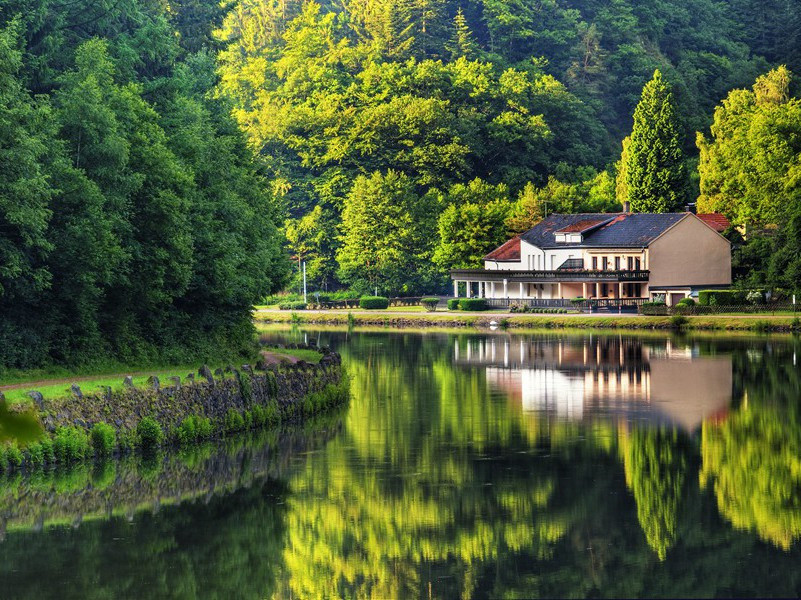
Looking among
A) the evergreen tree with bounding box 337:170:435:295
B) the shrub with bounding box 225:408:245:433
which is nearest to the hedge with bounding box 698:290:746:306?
the evergreen tree with bounding box 337:170:435:295

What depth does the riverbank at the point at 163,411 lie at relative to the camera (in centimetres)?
3422

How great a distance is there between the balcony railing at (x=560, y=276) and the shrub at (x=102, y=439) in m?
81.7

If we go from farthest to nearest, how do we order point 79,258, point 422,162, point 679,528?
point 422,162, point 79,258, point 679,528

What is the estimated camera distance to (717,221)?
394ft

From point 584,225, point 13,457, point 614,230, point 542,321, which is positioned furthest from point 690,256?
point 13,457

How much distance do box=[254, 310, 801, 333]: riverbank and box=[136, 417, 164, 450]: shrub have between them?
187 feet

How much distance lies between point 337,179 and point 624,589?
425 ft

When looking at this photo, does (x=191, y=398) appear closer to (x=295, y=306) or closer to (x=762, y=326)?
(x=762, y=326)

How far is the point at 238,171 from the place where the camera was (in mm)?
59812

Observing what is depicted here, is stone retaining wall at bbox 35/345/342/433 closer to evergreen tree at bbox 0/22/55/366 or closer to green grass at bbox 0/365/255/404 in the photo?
green grass at bbox 0/365/255/404

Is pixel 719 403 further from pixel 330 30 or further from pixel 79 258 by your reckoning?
pixel 330 30

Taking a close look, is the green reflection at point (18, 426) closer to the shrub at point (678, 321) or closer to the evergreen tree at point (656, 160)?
the shrub at point (678, 321)

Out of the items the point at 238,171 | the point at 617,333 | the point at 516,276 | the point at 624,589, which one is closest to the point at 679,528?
the point at 624,589

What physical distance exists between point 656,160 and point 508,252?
18.0m
